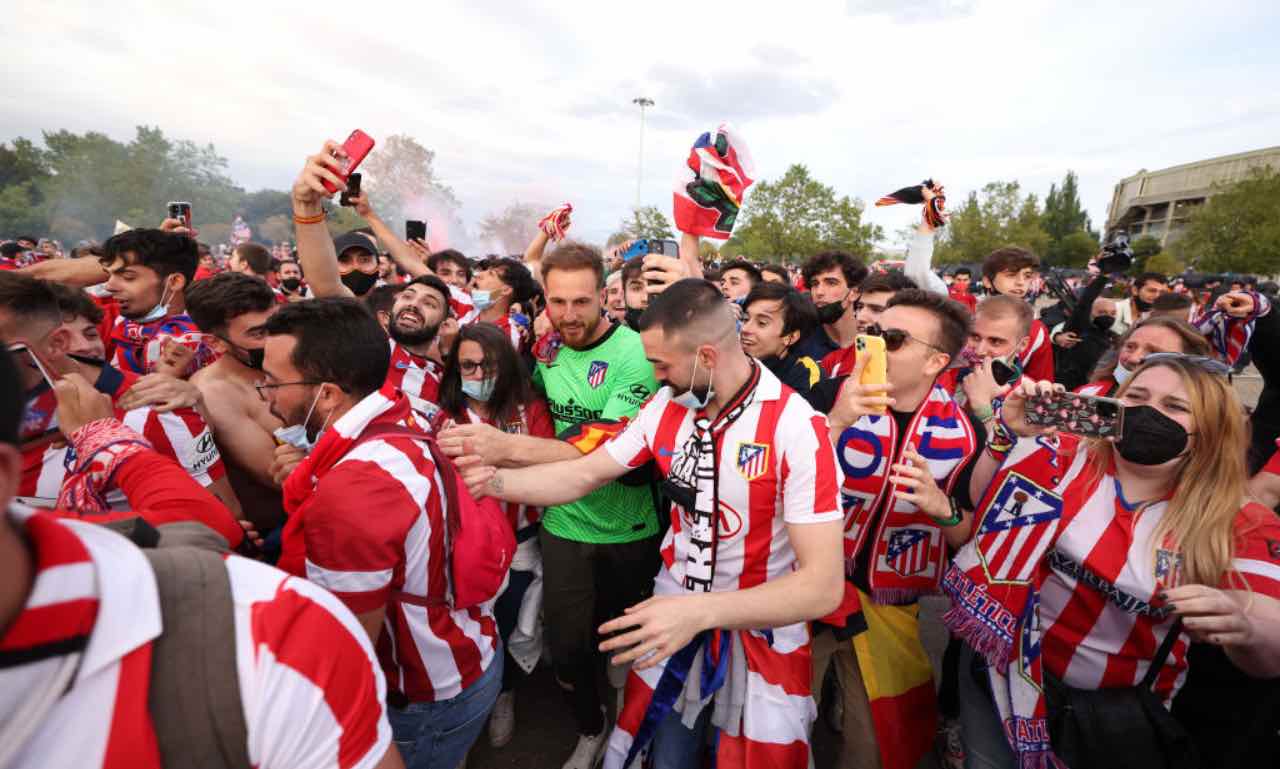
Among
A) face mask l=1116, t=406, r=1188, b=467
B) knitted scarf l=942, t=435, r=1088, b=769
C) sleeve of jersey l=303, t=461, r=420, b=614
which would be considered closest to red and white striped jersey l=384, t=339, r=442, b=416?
sleeve of jersey l=303, t=461, r=420, b=614

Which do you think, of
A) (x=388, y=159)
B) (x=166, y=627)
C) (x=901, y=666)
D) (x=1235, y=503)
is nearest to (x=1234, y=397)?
(x=1235, y=503)

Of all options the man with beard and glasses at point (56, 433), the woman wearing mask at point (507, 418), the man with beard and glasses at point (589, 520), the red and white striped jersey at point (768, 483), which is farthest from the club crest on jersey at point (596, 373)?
the man with beard and glasses at point (56, 433)

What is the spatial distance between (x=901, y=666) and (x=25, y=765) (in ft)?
9.41

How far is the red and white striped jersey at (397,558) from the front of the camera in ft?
5.47

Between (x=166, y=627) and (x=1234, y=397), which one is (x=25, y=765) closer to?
(x=166, y=627)

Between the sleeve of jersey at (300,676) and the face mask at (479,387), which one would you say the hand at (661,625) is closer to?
the sleeve of jersey at (300,676)

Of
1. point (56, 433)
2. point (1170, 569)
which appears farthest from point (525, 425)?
point (1170, 569)

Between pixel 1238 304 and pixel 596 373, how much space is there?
4.80 meters

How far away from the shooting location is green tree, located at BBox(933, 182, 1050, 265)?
44.7 metres

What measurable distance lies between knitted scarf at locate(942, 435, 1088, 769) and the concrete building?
6540cm

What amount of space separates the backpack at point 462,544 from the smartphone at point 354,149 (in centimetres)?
166

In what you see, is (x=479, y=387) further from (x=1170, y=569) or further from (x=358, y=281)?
(x=358, y=281)

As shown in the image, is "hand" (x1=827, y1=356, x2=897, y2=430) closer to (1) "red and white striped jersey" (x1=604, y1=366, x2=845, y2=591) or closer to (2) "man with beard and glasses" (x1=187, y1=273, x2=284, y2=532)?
(1) "red and white striped jersey" (x1=604, y1=366, x2=845, y2=591)

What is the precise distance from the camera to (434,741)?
85.0 inches
